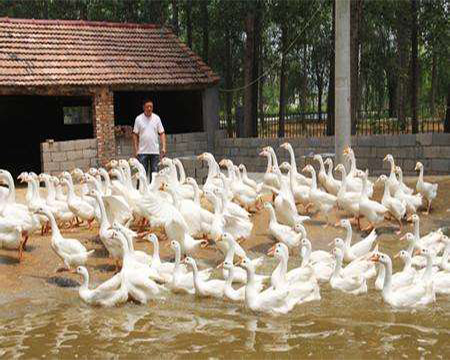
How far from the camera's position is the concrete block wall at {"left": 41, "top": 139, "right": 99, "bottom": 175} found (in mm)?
17984

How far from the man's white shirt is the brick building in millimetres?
5069

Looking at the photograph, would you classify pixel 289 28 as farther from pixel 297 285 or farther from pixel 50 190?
pixel 297 285

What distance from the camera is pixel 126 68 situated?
20359 mm

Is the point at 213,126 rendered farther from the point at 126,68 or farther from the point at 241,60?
the point at 241,60

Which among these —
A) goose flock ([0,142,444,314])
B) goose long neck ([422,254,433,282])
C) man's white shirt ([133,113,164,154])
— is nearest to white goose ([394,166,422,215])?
goose flock ([0,142,444,314])

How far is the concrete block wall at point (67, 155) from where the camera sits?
18.0 metres

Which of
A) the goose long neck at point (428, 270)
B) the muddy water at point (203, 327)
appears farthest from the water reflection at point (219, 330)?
the goose long neck at point (428, 270)

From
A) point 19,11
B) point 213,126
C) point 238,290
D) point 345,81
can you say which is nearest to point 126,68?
point 213,126

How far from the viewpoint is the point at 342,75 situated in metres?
14.2

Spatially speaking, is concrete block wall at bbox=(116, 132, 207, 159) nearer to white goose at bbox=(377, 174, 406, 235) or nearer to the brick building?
the brick building

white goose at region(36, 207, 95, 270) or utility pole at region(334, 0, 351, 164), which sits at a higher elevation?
utility pole at region(334, 0, 351, 164)

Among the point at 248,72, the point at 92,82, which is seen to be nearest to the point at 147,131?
the point at 92,82

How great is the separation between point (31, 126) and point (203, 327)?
64.1ft

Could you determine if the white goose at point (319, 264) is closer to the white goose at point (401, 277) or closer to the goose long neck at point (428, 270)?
the white goose at point (401, 277)
